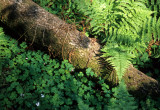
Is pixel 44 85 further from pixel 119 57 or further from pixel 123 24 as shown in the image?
pixel 123 24

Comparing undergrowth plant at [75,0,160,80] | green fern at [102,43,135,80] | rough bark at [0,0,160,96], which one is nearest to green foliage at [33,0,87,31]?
undergrowth plant at [75,0,160,80]

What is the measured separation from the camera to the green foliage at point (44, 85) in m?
2.31

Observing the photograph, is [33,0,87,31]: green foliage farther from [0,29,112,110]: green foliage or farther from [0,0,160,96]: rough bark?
Answer: [0,29,112,110]: green foliage

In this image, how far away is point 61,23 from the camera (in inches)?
113

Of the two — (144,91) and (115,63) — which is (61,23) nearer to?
(115,63)

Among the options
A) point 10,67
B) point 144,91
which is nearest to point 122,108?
point 144,91

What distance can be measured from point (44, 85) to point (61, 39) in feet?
3.62

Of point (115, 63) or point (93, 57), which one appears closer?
point (115, 63)

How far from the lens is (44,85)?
8.28 feet

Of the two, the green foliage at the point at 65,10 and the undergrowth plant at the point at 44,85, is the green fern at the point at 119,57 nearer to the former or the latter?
the undergrowth plant at the point at 44,85

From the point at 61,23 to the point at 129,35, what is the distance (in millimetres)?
1707

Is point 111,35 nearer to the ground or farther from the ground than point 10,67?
farther from the ground

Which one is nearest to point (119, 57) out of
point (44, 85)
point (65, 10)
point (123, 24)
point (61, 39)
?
point (123, 24)

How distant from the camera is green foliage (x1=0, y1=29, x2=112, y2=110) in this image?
91.0 inches
